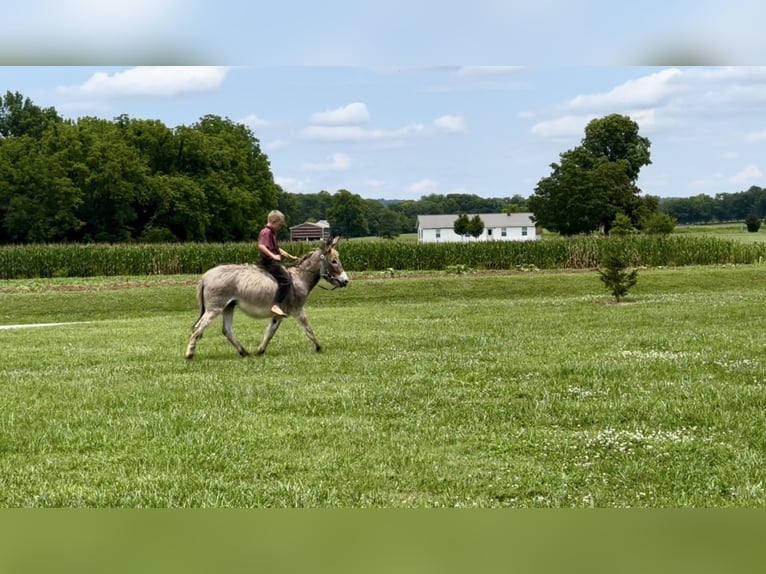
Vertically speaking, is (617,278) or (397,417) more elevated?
(617,278)

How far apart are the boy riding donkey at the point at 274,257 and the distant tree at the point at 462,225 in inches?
3478

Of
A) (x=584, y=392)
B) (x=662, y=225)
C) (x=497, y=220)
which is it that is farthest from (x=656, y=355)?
(x=497, y=220)

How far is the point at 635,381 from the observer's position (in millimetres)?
8219

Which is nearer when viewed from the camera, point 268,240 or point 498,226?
point 268,240

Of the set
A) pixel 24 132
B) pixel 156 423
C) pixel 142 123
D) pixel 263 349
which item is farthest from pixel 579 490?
pixel 24 132

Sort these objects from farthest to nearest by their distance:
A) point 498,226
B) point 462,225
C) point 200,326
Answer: point 498,226, point 462,225, point 200,326

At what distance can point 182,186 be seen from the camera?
73.6 metres

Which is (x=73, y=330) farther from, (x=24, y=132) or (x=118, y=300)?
(x=24, y=132)

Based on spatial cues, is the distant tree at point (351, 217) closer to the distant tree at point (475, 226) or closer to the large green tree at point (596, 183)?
the large green tree at point (596, 183)

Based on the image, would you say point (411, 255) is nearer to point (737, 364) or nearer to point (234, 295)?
point (234, 295)

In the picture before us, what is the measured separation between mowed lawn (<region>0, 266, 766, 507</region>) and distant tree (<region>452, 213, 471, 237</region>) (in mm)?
83952

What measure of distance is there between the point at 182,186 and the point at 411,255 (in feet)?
133

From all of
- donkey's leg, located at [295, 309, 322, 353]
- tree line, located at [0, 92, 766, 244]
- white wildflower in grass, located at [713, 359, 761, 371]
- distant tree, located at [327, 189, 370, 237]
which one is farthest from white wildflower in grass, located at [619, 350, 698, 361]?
tree line, located at [0, 92, 766, 244]

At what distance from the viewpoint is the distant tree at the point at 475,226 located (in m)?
98.5
